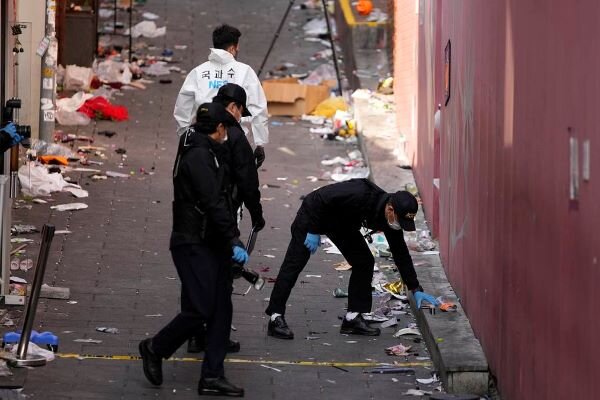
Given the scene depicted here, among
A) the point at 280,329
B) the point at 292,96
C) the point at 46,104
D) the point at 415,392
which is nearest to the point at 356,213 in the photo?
the point at 280,329

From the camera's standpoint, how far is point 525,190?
752 cm

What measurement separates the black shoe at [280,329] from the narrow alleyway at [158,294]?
0.07 meters

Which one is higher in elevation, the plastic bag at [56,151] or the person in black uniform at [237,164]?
the person in black uniform at [237,164]

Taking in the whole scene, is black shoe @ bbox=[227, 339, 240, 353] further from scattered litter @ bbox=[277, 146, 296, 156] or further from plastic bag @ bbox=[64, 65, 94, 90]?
plastic bag @ bbox=[64, 65, 94, 90]

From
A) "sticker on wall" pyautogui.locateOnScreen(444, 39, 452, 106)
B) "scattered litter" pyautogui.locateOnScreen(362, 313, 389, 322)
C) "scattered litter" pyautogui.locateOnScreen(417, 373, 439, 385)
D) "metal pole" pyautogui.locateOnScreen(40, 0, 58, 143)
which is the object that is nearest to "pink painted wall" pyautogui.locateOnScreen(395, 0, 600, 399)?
"sticker on wall" pyautogui.locateOnScreen(444, 39, 452, 106)

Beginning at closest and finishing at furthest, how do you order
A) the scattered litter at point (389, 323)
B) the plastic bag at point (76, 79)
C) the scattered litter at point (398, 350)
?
the scattered litter at point (398, 350)
the scattered litter at point (389, 323)
the plastic bag at point (76, 79)

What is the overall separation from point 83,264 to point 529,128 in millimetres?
5154

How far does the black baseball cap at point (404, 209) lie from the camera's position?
29.7 ft

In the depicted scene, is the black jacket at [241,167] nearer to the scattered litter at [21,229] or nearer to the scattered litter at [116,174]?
the scattered litter at [21,229]

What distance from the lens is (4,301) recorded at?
9.96 m

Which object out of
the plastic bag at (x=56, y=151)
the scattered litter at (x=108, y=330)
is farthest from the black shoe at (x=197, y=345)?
the plastic bag at (x=56, y=151)

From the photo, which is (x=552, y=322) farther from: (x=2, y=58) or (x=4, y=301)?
(x=2, y=58)

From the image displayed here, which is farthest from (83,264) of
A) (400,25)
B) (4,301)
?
(400,25)

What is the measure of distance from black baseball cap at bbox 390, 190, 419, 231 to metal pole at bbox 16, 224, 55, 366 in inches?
91.6
